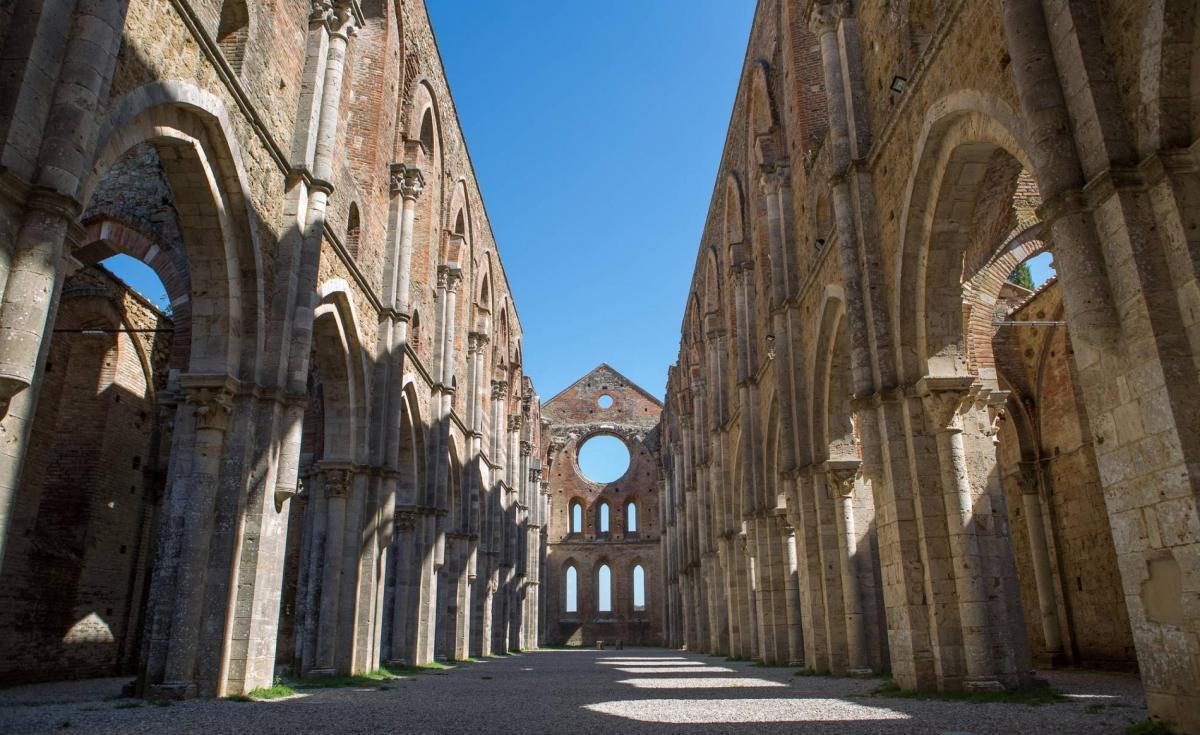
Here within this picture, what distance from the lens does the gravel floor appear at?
6.92 metres

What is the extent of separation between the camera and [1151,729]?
5.63m

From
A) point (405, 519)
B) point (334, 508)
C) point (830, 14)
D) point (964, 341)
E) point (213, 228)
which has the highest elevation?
point (830, 14)

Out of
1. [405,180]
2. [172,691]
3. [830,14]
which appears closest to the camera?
[172,691]

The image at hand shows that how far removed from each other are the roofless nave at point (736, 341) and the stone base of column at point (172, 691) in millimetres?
106

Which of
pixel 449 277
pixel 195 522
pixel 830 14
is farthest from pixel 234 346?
pixel 449 277

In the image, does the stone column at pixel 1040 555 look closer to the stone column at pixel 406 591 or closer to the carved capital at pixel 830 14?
the carved capital at pixel 830 14

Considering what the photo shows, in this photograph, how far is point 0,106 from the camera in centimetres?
623

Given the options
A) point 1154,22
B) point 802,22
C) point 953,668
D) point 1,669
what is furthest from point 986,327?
point 1,669

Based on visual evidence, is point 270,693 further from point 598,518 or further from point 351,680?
point 598,518

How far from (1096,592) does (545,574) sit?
109ft

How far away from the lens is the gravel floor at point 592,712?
6922 mm

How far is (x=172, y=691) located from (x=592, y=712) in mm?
4723

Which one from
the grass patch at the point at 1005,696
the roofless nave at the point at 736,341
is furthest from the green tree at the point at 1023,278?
the grass patch at the point at 1005,696

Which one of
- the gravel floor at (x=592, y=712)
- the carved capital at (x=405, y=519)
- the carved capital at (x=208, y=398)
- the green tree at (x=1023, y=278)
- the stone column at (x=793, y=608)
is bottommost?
the gravel floor at (x=592, y=712)
